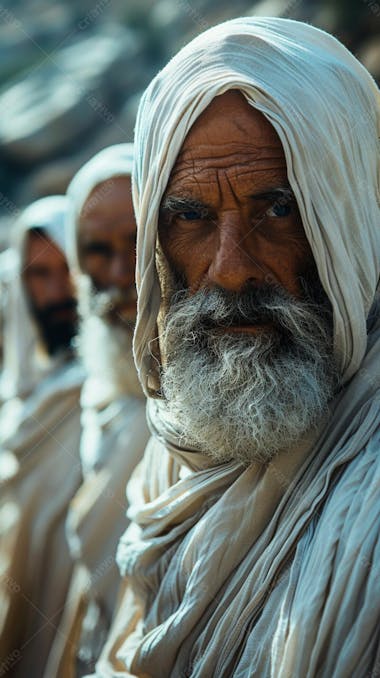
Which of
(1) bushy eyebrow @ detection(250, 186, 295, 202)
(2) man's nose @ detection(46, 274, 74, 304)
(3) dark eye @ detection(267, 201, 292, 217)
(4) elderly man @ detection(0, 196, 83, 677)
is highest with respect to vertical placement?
(1) bushy eyebrow @ detection(250, 186, 295, 202)

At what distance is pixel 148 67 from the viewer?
14.0 m

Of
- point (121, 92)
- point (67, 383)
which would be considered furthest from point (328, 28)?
point (67, 383)

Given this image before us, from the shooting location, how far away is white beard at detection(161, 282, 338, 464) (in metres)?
2.44

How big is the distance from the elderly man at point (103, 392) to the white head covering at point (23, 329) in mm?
576

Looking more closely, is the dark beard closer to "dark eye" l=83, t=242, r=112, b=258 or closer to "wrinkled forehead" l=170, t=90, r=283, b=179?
"dark eye" l=83, t=242, r=112, b=258

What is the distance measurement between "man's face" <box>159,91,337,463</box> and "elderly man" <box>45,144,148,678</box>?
83.8 inches

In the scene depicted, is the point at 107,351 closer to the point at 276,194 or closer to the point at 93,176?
the point at 93,176

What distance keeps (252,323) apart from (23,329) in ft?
14.1

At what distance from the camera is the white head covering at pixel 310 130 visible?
2.40 metres

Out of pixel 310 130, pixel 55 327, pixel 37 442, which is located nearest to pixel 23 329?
pixel 55 327

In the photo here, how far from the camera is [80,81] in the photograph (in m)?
14.0

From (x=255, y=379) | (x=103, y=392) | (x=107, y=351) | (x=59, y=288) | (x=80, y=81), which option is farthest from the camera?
(x=80, y=81)

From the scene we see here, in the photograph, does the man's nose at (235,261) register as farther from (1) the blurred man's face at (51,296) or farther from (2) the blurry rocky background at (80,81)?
(2) the blurry rocky background at (80,81)

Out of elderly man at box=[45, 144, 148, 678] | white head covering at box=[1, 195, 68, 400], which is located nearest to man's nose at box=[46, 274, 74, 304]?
white head covering at box=[1, 195, 68, 400]
